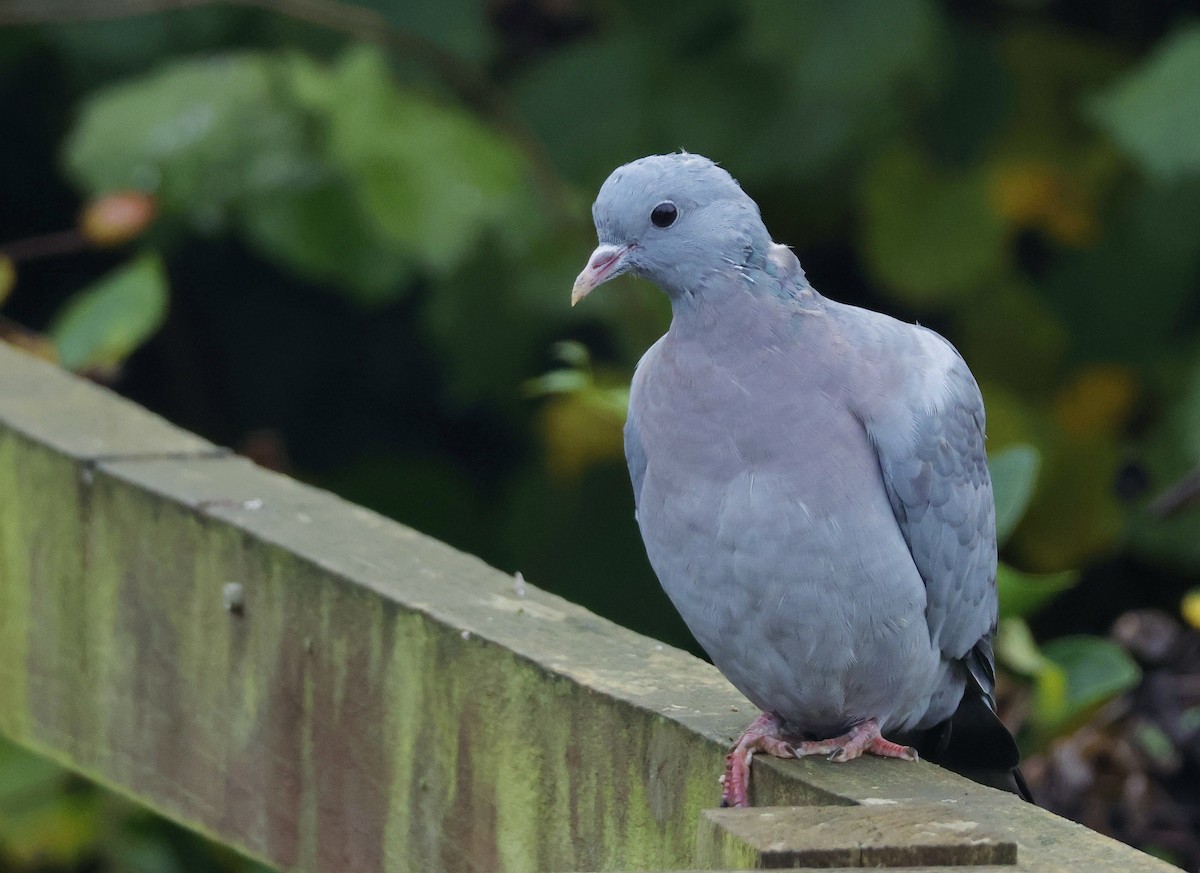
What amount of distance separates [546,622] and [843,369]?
1.39ft

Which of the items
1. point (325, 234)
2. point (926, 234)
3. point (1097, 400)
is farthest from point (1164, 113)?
point (325, 234)

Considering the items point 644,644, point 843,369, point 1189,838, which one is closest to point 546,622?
point 644,644

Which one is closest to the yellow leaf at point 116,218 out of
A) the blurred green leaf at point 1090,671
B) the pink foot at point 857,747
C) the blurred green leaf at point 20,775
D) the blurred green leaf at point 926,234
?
the blurred green leaf at point 20,775

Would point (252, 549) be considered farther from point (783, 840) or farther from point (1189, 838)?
point (1189, 838)

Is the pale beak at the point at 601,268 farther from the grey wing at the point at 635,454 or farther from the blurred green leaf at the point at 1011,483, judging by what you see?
the blurred green leaf at the point at 1011,483

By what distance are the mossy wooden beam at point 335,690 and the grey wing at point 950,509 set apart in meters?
0.27

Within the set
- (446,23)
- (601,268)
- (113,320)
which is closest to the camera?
(601,268)

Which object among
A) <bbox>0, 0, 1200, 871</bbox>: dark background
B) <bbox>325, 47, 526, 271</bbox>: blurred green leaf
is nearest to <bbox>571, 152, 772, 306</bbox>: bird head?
<bbox>0, 0, 1200, 871</bbox>: dark background

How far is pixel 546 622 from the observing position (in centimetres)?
192

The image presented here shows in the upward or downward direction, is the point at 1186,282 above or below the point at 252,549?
above

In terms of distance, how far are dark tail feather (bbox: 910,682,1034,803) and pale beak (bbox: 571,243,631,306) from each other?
2.31ft

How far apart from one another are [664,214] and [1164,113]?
192 cm

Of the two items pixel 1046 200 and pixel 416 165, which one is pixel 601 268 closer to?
pixel 416 165

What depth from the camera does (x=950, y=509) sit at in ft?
6.48
